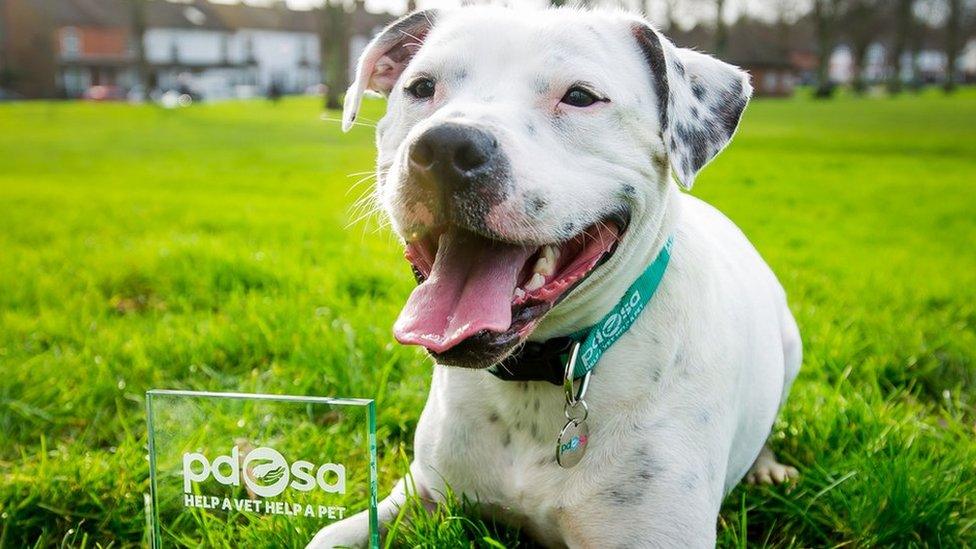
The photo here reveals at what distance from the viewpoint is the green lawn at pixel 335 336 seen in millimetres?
2803

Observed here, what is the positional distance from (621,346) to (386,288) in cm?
309

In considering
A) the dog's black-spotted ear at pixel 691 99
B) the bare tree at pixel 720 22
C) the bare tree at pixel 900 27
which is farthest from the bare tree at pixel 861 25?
the dog's black-spotted ear at pixel 691 99

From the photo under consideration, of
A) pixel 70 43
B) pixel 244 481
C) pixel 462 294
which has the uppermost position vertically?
pixel 462 294

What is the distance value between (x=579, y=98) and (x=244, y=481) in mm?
1384

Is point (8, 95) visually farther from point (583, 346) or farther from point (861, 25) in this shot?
point (583, 346)

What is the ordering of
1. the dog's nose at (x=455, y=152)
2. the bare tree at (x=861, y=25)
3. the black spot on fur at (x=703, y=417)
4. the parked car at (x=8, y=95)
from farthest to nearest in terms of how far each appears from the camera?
the bare tree at (x=861, y=25) → the parked car at (x=8, y=95) → the black spot on fur at (x=703, y=417) → the dog's nose at (x=455, y=152)

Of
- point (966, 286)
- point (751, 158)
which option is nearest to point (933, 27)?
point (751, 158)

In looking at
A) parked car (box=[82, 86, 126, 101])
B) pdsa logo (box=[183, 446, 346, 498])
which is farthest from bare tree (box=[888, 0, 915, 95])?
pdsa logo (box=[183, 446, 346, 498])

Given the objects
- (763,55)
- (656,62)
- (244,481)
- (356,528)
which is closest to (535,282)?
(656,62)

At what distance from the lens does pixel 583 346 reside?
2.25 meters

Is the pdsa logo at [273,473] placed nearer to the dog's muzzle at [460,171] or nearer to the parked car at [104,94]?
the dog's muzzle at [460,171]

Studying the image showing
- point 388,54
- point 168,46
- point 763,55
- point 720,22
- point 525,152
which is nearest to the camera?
point 525,152

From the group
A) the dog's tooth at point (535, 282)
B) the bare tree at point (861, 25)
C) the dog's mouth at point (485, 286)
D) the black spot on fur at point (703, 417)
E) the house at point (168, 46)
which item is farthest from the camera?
the bare tree at point (861, 25)

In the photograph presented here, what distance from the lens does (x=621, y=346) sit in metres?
2.35
